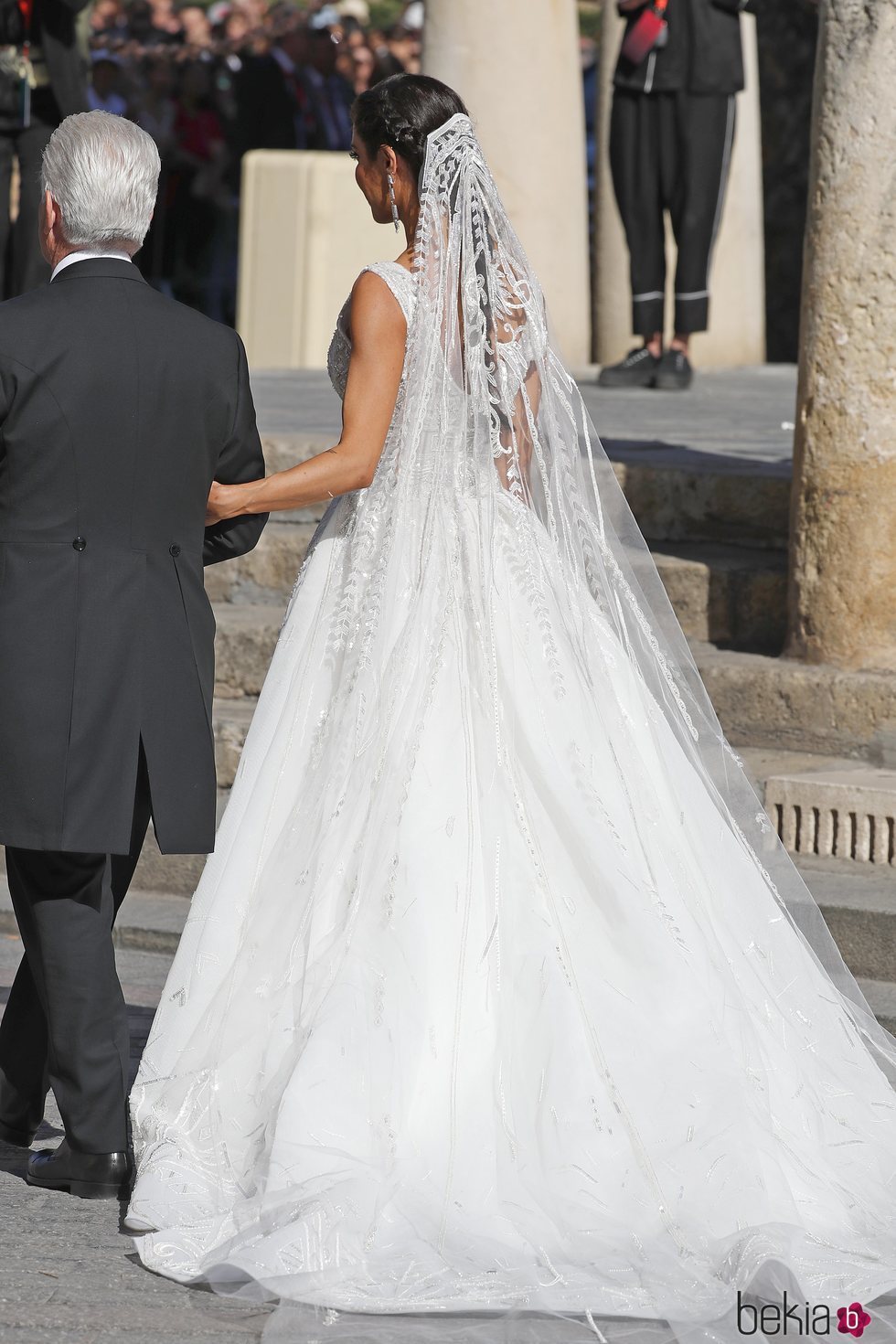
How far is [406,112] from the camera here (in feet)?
12.5

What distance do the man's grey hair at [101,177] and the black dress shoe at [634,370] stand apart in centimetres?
691

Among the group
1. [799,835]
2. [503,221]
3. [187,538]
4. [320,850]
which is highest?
[503,221]

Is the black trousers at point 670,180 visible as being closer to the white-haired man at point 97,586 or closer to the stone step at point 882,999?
the stone step at point 882,999

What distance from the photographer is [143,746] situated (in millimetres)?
3514

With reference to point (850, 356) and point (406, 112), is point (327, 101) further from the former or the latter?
point (406, 112)

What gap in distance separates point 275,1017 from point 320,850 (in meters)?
0.31

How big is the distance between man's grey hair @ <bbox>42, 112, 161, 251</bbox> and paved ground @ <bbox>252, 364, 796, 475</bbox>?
382 centimetres

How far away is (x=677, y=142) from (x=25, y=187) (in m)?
3.00

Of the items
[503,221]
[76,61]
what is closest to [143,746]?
[503,221]

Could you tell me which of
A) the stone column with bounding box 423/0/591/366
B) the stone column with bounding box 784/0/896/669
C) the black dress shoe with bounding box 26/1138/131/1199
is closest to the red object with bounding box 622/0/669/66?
the stone column with bounding box 423/0/591/366

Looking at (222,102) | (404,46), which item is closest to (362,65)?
(404,46)

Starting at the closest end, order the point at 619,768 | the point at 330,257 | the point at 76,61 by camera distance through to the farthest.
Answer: the point at 619,768 → the point at 76,61 → the point at 330,257

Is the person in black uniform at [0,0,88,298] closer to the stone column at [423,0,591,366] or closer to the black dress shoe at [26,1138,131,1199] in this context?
the stone column at [423,0,591,366]

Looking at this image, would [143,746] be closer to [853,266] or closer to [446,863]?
[446,863]
